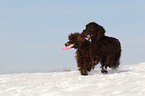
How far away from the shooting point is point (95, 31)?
27.3ft

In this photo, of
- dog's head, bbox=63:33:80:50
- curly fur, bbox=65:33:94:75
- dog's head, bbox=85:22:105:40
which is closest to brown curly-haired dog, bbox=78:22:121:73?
dog's head, bbox=85:22:105:40

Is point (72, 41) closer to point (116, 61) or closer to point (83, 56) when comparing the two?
point (83, 56)

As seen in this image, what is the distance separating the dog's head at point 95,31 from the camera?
8.29 meters

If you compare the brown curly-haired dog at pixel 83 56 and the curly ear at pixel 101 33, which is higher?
the curly ear at pixel 101 33

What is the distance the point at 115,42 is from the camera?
860cm

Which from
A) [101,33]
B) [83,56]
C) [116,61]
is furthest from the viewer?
[116,61]

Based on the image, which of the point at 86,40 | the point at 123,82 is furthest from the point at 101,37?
the point at 123,82

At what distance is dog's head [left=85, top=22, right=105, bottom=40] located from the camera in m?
8.29

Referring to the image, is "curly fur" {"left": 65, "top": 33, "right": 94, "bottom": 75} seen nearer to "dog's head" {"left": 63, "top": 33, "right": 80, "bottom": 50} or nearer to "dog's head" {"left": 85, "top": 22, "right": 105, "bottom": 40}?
"dog's head" {"left": 63, "top": 33, "right": 80, "bottom": 50}

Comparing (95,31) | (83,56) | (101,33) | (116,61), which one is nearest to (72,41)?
(83,56)

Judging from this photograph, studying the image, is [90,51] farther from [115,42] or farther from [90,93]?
[90,93]

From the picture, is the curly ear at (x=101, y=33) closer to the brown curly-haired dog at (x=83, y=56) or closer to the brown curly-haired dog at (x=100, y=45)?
the brown curly-haired dog at (x=100, y=45)

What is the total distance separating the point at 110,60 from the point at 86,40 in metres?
1.08

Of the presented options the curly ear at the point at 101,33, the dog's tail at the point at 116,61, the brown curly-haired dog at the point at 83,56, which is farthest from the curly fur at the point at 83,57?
the dog's tail at the point at 116,61
